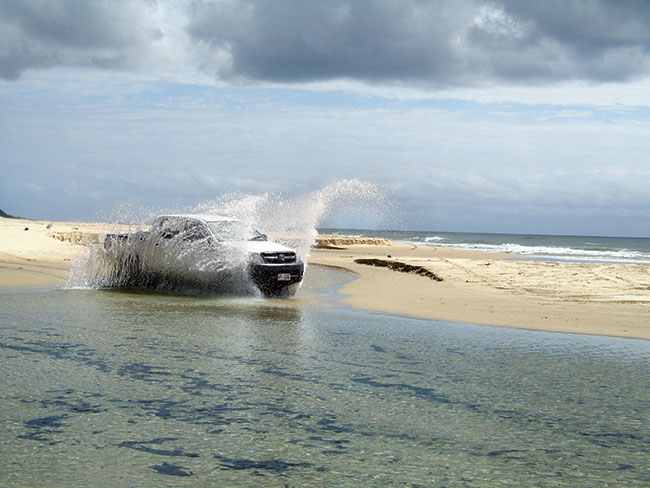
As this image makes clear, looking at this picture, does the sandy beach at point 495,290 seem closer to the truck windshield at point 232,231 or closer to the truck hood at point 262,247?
the truck hood at point 262,247

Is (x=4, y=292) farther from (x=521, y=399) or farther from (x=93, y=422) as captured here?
(x=521, y=399)

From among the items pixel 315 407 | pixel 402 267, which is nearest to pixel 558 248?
pixel 402 267

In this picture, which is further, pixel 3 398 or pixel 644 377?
pixel 644 377

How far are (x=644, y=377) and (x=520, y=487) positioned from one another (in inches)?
155

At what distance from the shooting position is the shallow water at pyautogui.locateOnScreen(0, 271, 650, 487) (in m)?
4.12

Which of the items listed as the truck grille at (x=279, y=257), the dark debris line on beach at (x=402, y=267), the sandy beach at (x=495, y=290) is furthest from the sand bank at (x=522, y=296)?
the truck grille at (x=279, y=257)

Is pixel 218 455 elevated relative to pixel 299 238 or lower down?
lower down

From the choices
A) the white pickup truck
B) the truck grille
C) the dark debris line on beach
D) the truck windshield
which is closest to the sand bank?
the dark debris line on beach

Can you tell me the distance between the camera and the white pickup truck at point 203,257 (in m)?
14.3

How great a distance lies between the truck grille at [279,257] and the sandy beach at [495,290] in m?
1.49

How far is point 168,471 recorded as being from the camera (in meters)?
4.02

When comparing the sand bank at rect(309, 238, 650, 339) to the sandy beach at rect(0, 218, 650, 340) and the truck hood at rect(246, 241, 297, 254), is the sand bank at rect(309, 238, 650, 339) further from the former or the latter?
the truck hood at rect(246, 241, 297, 254)

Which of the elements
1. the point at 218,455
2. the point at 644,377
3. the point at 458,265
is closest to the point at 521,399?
the point at 644,377

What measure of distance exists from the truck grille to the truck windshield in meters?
1.18
